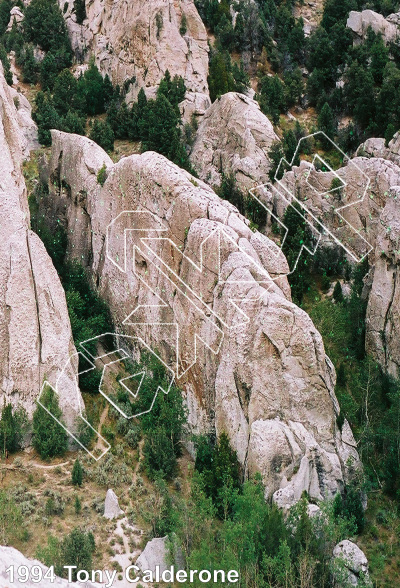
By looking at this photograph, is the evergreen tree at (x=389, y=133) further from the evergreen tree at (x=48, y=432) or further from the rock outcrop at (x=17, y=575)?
the rock outcrop at (x=17, y=575)

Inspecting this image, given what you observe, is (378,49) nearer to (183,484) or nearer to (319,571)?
(183,484)

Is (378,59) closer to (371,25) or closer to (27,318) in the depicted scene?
(371,25)

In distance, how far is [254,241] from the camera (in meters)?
41.3

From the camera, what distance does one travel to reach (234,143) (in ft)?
197

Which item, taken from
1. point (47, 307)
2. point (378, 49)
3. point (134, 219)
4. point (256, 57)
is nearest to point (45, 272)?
point (47, 307)

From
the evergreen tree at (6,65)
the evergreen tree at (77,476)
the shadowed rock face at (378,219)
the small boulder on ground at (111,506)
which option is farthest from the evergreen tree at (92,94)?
the small boulder on ground at (111,506)

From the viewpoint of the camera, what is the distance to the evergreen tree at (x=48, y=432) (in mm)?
38125

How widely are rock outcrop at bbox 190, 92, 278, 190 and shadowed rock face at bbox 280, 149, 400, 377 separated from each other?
296 centimetres

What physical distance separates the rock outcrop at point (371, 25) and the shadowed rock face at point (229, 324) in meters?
36.6

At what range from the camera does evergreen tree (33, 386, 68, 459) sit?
125 ft

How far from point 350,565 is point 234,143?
35962 mm

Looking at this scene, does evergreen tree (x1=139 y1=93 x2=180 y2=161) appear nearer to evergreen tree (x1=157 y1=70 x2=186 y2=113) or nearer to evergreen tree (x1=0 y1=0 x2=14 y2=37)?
evergreen tree (x1=157 y1=70 x2=186 y2=113)

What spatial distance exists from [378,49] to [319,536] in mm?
48612

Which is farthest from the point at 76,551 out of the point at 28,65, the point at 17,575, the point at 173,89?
the point at 28,65
